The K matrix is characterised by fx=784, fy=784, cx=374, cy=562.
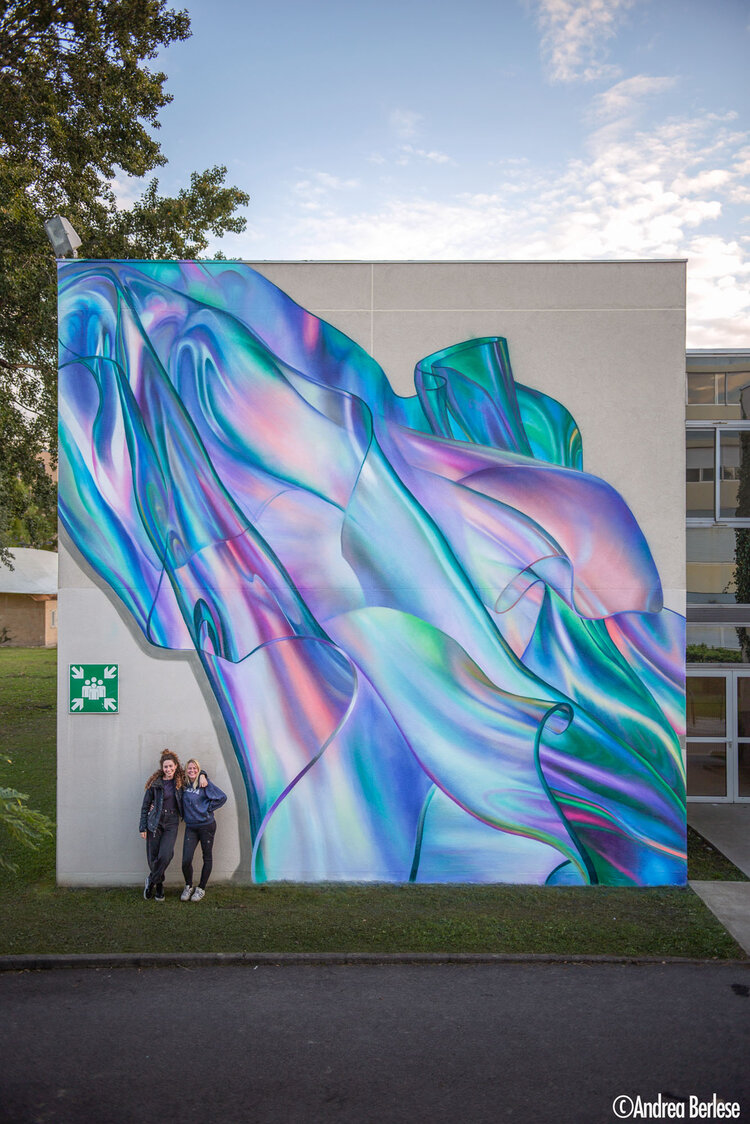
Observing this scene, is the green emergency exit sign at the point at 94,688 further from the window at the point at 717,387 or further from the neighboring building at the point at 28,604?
the neighboring building at the point at 28,604

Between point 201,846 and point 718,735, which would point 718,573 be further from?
point 201,846

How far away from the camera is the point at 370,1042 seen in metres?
6.06

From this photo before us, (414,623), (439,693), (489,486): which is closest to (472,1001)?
(439,693)

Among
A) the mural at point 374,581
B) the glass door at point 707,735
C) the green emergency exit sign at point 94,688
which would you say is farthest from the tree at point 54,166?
the glass door at point 707,735

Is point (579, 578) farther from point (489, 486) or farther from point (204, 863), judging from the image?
point (204, 863)

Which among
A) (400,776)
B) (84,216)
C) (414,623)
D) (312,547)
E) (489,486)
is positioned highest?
(84,216)

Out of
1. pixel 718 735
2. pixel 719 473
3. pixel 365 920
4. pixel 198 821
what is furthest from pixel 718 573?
pixel 198 821

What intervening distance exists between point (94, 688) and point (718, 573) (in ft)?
32.2

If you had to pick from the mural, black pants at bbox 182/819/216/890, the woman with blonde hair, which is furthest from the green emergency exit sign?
black pants at bbox 182/819/216/890

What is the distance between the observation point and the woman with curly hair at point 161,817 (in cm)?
881

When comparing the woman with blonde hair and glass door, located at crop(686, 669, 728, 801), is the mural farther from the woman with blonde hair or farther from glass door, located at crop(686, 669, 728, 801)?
glass door, located at crop(686, 669, 728, 801)

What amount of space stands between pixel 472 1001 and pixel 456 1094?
127cm

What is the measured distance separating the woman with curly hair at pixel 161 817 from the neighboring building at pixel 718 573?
8583mm

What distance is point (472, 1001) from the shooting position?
6.68 metres
